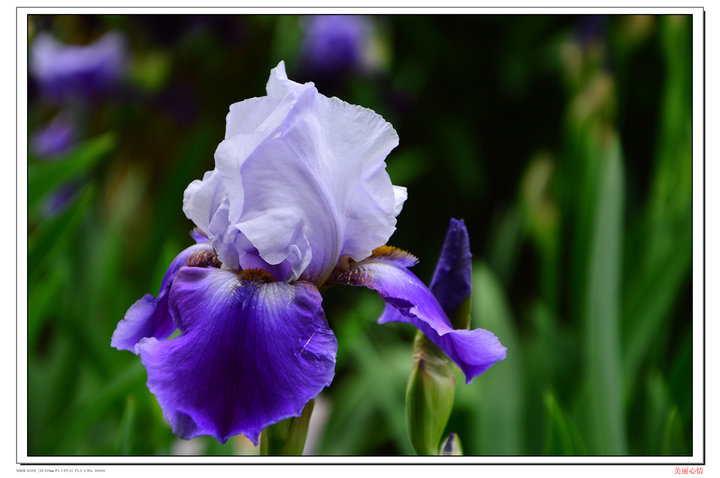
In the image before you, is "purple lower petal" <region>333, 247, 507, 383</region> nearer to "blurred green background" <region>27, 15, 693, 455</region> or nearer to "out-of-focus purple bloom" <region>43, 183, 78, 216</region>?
"blurred green background" <region>27, 15, 693, 455</region>

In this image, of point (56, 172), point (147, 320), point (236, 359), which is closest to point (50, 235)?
point (56, 172)

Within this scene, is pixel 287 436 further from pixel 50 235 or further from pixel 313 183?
pixel 50 235

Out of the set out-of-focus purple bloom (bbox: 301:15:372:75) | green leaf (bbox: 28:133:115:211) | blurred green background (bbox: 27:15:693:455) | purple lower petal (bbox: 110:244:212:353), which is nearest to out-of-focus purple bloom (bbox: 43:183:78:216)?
blurred green background (bbox: 27:15:693:455)

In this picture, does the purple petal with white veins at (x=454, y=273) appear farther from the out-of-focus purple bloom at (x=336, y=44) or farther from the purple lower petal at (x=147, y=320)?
the out-of-focus purple bloom at (x=336, y=44)

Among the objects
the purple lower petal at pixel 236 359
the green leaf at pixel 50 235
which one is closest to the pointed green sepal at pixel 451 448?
the purple lower petal at pixel 236 359

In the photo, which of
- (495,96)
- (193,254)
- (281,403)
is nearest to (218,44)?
(495,96)
